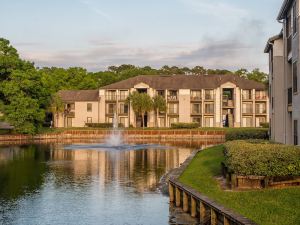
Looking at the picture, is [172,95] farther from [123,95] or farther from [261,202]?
[261,202]

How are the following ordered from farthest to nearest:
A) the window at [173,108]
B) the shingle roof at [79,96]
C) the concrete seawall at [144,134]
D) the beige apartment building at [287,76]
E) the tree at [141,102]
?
the shingle roof at [79,96] → the window at [173,108] → the tree at [141,102] → the concrete seawall at [144,134] → the beige apartment building at [287,76]

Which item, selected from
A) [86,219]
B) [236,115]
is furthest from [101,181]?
[236,115]

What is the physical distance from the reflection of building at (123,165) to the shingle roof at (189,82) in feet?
156

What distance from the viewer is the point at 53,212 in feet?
86.6

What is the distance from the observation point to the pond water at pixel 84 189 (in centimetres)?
2536

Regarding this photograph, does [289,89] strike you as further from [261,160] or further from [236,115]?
[236,115]

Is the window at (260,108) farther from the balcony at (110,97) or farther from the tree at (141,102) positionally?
the balcony at (110,97)

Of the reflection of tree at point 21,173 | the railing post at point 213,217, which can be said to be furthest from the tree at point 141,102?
the railing post at point 213,217

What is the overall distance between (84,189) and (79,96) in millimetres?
83999

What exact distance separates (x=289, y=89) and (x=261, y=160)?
14.7m

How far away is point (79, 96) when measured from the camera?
11638cm

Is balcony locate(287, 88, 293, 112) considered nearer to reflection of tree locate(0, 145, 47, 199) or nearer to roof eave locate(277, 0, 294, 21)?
roof eave locate(277, 0, 294, 21)

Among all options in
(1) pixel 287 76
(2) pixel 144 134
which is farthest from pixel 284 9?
(2) pixel 144 134

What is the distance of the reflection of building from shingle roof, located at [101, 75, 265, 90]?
47.4m
